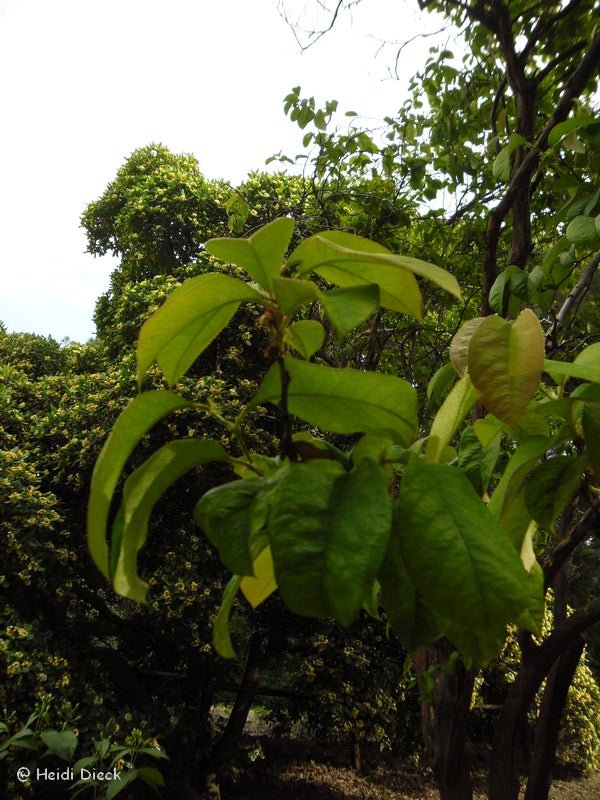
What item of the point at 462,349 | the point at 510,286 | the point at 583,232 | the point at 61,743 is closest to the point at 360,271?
the point at 462,349

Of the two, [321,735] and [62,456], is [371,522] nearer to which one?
[62,456]

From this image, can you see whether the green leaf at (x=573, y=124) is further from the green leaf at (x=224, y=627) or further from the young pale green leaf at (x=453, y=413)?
the green leaf at (x=224, y=627)

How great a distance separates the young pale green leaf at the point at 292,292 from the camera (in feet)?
1.23

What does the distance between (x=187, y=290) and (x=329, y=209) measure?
12.6 feet

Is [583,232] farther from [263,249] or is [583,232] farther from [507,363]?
[263,249]

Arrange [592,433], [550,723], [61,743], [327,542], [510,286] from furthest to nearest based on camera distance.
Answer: [550,723] < [61,743] < [510,286] < [592,433] < [327,542]

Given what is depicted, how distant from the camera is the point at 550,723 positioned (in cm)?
275

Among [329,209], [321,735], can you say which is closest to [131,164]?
[329,209]

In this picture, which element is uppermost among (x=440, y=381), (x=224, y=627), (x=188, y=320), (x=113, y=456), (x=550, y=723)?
(x=440, y=381)

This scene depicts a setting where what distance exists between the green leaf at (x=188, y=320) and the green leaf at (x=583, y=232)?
30.1 inches

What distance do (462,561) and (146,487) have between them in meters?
0.21

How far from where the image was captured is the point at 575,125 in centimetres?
97

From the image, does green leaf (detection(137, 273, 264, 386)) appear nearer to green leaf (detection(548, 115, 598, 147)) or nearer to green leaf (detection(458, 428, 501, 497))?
green leaf (detection(458, 428, 501, 497))

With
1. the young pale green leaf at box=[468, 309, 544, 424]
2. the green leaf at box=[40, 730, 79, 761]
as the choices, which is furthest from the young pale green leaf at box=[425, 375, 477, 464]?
the green leaf at box=[40, 730, 79, 761]
